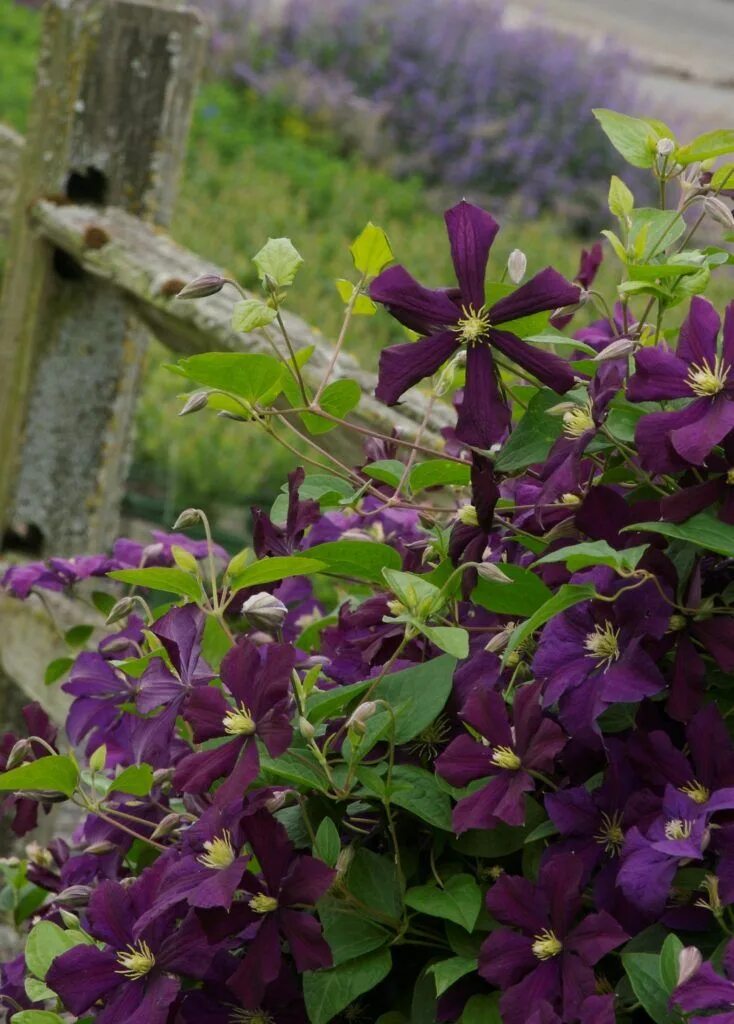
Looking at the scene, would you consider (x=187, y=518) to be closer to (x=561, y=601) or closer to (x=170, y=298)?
(x=561, y=601)

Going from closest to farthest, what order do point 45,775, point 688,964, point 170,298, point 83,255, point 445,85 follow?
point 688,964
point 45,775
point 170,298
point 83,255
point 445,85

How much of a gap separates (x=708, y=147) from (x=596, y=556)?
1.15 ft

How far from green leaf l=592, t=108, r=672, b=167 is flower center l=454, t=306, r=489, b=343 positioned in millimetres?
187

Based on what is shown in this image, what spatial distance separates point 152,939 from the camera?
90cm

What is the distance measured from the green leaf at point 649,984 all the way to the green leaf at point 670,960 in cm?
2

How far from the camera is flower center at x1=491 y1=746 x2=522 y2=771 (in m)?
0.83

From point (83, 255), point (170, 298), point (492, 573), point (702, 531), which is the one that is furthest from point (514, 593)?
point (83, 255)

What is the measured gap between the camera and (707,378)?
82 centimetres

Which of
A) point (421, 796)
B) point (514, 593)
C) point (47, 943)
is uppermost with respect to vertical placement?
point (514, 593)

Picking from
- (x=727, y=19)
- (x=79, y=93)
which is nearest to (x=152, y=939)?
(x=79, y=93)

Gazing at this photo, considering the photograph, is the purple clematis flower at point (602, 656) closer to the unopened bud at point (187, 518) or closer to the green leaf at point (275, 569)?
the green leaf at point (275, 569)

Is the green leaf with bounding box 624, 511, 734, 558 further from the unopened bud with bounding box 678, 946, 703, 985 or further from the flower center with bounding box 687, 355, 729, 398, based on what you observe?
the unopened bud with bounding box 678, 946, 703, 985

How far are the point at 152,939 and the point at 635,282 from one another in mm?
491

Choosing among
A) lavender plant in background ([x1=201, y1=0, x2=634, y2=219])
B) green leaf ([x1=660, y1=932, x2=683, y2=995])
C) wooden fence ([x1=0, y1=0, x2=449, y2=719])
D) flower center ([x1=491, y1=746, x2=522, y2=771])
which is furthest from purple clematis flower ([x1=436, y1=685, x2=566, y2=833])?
lavender plant in background ([x1=201, y1=0, x2=634, y2=219])
